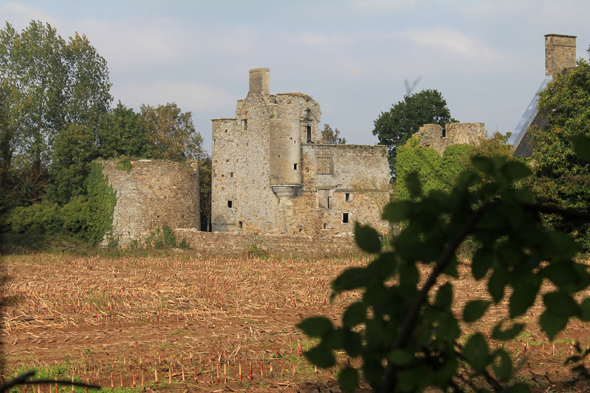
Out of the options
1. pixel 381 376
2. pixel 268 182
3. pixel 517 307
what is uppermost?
pixel 268 182

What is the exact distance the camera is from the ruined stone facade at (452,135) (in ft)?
86.8

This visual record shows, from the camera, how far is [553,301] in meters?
1.58

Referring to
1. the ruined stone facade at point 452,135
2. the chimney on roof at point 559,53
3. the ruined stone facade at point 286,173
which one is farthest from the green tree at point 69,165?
the chimney on roof at point 559,53

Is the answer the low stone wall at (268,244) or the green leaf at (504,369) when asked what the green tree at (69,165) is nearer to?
the low stone wall at (268,244)

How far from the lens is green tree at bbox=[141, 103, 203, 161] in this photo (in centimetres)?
4481

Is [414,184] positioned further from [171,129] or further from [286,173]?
[171,129]

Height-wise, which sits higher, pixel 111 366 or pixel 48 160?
pixel 48 160

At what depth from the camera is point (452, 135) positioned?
2739 cm

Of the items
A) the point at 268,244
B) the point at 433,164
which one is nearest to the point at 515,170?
the point at 433,164

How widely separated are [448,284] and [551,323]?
12.0 inches

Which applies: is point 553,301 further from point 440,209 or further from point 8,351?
point 8,351

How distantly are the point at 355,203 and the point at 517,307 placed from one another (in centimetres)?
2941

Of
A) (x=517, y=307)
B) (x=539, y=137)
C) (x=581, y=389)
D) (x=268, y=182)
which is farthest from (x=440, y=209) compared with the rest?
(x=268, y=182)

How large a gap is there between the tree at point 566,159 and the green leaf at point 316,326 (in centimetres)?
1933
